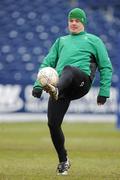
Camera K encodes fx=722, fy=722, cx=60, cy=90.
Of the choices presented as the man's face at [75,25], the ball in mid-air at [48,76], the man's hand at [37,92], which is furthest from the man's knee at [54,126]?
the man's face at [75,25]

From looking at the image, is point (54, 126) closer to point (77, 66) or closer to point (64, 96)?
point (64, 96)

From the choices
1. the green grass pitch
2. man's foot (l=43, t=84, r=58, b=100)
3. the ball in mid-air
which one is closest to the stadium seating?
the green grass pitch

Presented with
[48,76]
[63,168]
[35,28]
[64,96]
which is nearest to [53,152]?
[63,168]

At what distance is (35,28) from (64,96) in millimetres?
18068

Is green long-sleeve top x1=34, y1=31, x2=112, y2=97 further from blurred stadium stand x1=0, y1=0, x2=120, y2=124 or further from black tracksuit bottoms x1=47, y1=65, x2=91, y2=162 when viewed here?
blurred stadium stand x1=0, y1=0, x2=120, y2=124

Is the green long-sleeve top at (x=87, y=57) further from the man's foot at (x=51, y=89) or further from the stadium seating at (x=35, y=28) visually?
the stadium seating at (x=35, y=28)

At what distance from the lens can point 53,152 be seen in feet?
40.8

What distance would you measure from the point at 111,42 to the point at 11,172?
59.3 feet

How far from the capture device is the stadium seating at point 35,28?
2484 cm

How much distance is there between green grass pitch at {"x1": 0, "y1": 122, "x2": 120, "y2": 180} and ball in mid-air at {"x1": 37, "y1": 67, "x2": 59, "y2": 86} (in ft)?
3.45

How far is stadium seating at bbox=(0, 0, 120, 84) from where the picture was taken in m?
24.8

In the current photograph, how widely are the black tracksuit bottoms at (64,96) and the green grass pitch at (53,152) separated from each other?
478 millimetres

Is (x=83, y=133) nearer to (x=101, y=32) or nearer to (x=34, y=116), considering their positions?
(x=34, y=116)

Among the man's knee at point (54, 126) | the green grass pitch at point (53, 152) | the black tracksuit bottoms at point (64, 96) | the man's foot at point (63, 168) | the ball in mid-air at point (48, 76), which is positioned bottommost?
the green grass pitch at point (53, 152)
